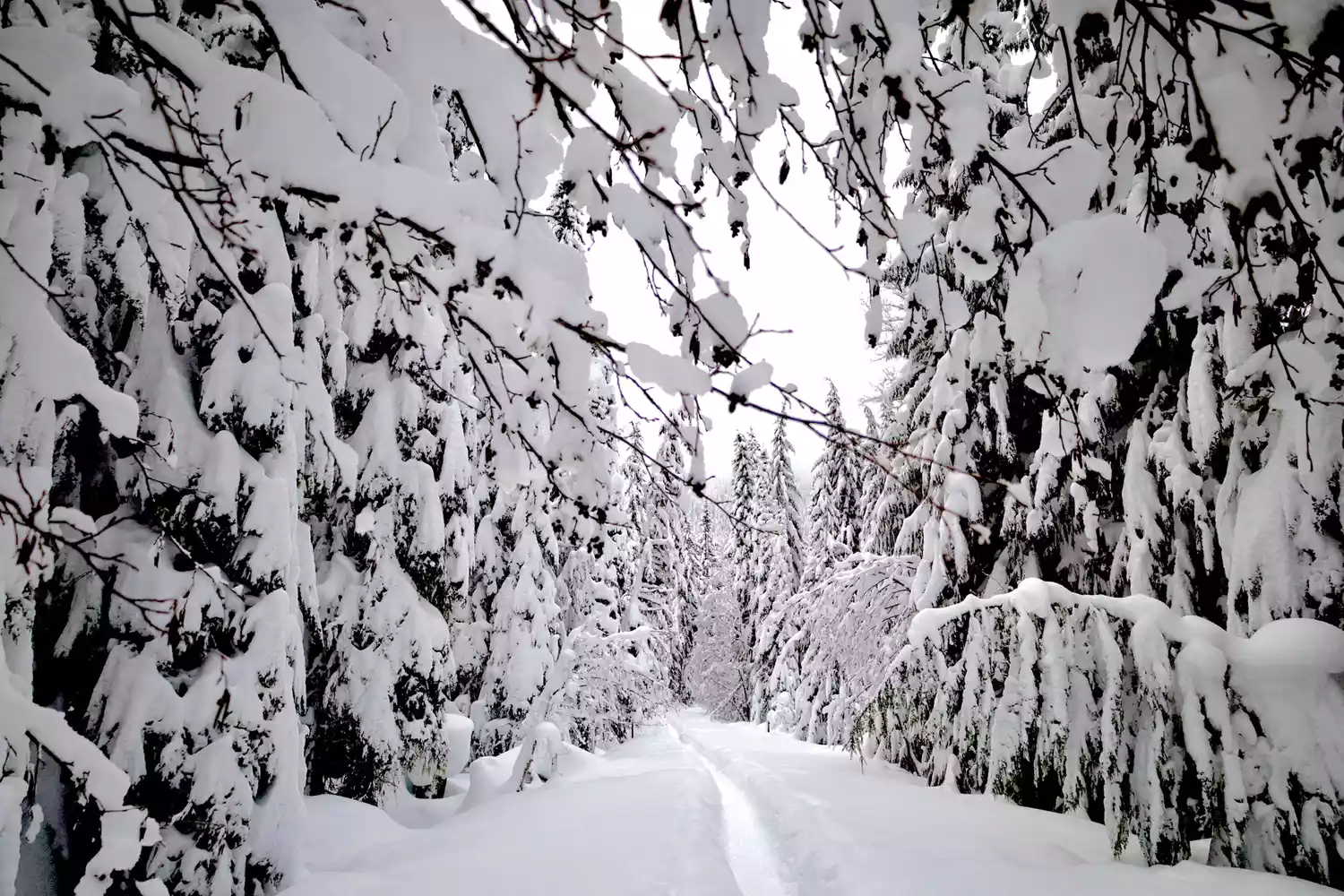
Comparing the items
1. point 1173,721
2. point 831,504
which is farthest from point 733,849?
point 831,504

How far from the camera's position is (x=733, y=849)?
22.2 feet

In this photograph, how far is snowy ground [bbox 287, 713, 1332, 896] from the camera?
419 centimetres

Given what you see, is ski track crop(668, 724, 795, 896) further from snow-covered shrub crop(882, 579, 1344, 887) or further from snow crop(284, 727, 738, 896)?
snow-covered shrub crop(882, 579, 1344, 887)

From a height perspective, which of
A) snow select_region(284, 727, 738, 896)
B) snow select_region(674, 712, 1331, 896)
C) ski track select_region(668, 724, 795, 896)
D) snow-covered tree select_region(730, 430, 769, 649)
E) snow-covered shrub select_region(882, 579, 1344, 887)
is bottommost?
ski track select_region(668, 724, 795, 896)

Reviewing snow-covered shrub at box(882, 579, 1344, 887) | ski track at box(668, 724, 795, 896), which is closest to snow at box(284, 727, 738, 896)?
ski track at box(668, 724, 795, 896)

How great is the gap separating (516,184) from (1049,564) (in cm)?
727

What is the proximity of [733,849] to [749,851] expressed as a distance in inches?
6.8

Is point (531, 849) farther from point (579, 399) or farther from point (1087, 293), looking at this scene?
point (1087, 293)

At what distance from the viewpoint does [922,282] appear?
1.69 meters

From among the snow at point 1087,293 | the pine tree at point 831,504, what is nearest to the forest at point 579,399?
the snow at point 1087,293

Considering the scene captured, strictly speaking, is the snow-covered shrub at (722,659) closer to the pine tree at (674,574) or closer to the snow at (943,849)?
the pine tree at (674,574)

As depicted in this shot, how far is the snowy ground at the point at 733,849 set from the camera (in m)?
4.19

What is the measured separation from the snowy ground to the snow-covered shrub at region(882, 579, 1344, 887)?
27cm

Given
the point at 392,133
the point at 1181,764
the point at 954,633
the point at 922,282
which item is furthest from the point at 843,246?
the point at 954,633
